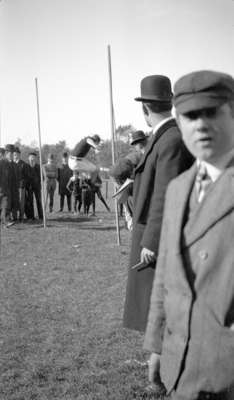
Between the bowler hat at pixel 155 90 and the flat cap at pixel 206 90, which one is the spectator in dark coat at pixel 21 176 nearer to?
the bowler hat at pixel 155 90

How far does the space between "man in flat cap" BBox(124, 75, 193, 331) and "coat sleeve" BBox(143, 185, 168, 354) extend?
3.15ft

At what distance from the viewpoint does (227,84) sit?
2.01 metres

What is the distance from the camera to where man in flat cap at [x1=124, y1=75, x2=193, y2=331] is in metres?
3.30

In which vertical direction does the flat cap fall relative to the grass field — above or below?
above

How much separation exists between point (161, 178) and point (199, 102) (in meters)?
1.34

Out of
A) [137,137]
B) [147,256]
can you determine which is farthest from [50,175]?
[147,256]

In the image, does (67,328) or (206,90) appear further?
(67,328)

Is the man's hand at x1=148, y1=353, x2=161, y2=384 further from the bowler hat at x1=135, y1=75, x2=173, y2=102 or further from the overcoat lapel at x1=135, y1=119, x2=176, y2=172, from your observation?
the bowler hat at x1=135, y1=75, x2=173, y2=102

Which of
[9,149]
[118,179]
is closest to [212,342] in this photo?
[118,179]

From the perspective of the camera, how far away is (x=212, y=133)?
1975 mm

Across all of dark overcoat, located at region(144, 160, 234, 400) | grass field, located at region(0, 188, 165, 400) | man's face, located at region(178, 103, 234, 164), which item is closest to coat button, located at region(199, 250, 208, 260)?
dark overcoat, located at region(144, 160, 234, 400)

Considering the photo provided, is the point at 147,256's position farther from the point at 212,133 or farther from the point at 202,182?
the point at 212,133

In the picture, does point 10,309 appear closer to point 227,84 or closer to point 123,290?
point 123,290

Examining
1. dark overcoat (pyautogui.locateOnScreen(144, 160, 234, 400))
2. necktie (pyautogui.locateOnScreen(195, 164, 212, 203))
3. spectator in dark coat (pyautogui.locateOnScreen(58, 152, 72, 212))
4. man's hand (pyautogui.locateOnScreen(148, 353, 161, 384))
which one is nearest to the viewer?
dark overcoat (pyautogui.locateOnScreen(144, 160, 234, 400))
